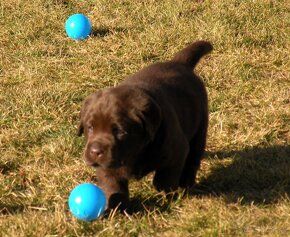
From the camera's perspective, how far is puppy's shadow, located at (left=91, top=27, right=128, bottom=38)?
7952 mm

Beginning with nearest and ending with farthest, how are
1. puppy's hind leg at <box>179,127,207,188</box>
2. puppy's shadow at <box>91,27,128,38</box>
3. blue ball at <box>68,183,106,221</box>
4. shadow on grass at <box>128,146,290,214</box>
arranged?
1. blue ball at <box>68,183,106,221</box>
2. shadow on grass at <box>128,146,290,214</box>
3. puppy's hind leg at <box>179,127,207,188</box>
4. puppy's shadow at <box>91,27,128,38</box>

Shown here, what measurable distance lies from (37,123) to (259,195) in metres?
2.07

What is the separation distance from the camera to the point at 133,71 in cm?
705

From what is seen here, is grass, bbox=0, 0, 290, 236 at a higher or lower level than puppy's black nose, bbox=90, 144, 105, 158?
lower

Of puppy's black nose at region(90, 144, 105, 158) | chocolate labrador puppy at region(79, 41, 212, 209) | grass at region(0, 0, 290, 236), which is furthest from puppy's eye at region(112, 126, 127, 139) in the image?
grass at region(0, 0, 290, 236)

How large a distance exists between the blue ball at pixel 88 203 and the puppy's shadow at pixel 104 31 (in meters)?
3.80

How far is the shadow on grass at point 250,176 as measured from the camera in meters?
4.86

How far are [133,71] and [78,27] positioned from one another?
1037 mm

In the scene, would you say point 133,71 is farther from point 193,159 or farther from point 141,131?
point 141,131

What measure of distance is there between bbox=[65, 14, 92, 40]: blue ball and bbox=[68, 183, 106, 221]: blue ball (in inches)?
142

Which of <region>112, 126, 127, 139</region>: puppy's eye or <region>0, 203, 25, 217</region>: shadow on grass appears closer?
<region>112, 126, 127, 139</region>: puppy's eye

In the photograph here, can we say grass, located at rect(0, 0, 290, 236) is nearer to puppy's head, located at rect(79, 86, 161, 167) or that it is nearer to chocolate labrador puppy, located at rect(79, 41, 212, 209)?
chocolate labrador puppy, located at rect(79, 41, 212, 209)

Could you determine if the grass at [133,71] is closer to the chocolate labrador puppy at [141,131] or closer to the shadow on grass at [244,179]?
the shadow on grass at [244,179]

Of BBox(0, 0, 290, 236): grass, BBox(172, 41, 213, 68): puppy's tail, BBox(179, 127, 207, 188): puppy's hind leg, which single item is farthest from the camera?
BBox(172, 41, 213, 68): puppy's tail
